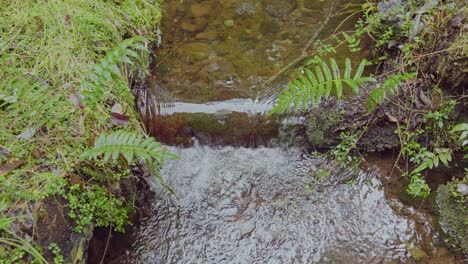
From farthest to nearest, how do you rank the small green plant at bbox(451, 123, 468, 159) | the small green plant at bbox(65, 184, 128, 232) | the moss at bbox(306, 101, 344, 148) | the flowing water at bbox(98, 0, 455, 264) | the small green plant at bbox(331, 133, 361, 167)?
the moss at bbox(306, 101, 344, 148) → the small green plant at bbox(331, 133, 361, 167) → the flowing water at bbox(98, 0, 455, 264) → the small green plant at bbox(451, 123, 468, 159) → the small green plant at bbox(65, 184, 128, 232)

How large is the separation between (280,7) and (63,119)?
107 inches

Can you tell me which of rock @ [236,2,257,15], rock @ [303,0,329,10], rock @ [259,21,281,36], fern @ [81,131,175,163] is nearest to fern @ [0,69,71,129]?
fern @ [81,131,175,163]

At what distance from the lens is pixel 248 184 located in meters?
2.92

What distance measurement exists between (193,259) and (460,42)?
2.43 metres

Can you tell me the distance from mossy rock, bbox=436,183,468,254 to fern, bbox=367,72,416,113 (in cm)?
76

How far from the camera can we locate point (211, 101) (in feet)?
10.4

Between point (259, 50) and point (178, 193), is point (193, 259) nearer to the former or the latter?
point (178, 193)

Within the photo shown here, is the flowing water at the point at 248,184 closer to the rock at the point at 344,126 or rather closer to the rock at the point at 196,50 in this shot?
the rock at the point at 196,50

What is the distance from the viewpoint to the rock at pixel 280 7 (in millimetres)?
3965

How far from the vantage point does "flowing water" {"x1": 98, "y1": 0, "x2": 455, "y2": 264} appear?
8.33 feet

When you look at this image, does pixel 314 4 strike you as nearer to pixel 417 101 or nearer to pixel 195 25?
pixel 195 25

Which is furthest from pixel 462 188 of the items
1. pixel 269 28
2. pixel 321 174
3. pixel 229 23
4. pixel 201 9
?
pixel 201 9

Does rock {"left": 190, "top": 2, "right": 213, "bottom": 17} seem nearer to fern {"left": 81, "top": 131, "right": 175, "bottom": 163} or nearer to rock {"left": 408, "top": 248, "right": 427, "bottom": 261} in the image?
fern {"left": 81, "top": 131, "right": 175, "bottom": 163}

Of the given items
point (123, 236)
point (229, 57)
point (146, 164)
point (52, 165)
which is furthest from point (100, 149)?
point (229, 57)
